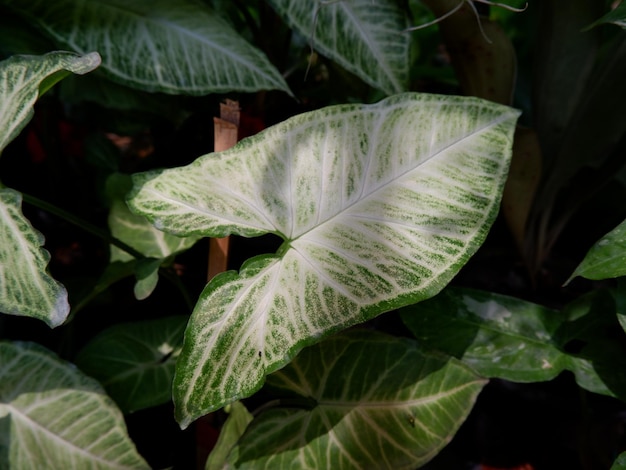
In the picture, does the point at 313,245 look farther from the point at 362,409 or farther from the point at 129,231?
the point at 129,231

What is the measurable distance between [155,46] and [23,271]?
44 cm

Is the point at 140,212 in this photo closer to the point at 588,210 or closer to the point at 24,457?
the point at 24,457

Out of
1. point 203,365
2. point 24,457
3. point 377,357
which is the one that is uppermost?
point 203,365

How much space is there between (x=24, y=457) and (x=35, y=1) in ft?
2.15

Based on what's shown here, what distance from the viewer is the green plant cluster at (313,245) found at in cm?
61

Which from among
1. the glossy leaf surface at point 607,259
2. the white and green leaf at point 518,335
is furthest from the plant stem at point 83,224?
the glossy leaf surface at point 607,259

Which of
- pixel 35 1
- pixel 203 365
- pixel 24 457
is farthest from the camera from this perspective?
pixel 35 1

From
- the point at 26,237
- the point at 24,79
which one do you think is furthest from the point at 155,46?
the point at 26,237

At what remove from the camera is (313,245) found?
635mm

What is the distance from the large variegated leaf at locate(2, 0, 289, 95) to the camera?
2.91 ft

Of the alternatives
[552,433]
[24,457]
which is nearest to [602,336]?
[552,433]

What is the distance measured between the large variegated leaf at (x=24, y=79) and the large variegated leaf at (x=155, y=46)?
204 millimetres

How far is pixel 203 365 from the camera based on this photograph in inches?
22.8

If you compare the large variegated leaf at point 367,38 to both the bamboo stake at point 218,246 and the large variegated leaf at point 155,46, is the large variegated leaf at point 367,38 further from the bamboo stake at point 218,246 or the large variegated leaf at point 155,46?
the bamboo stake at point 218,246
